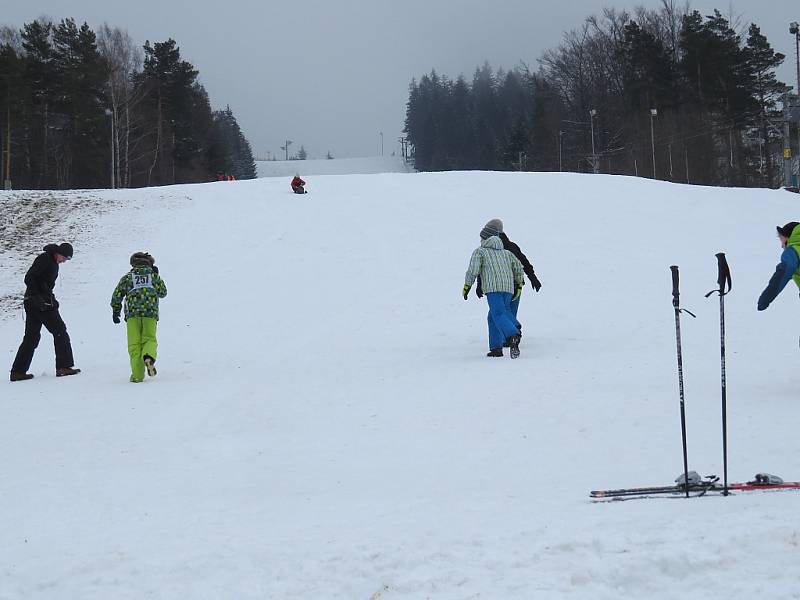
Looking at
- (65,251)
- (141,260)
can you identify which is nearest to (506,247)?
(141,260)

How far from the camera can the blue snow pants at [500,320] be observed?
992cm

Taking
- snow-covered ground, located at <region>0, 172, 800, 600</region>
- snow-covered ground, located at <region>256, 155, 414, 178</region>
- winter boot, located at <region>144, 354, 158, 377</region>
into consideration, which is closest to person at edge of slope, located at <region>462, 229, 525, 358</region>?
snow-covered ground, located at <region>0, 172, 800, 600</region>

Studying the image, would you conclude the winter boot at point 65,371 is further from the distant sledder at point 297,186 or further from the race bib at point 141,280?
the distant sledder at point 297,186

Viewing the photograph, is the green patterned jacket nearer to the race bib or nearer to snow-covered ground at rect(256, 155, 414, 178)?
the race bib

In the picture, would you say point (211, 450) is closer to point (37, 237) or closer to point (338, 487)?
point (338, 487)

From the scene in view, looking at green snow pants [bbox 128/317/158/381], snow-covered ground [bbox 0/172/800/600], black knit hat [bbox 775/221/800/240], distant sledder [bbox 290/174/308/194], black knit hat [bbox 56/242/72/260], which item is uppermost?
distant sledder [bbox 290/174/308/194]

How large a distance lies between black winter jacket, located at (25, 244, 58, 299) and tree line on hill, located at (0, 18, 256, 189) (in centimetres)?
3903

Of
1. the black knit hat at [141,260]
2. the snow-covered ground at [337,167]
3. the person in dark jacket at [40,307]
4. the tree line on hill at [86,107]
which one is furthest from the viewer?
the snow-covered ground at [337,167]

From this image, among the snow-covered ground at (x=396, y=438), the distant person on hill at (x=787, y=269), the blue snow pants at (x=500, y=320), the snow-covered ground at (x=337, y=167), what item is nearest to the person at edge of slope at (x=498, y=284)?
the blue snow pants at (x=500, y=320)

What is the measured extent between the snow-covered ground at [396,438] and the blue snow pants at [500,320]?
369mm

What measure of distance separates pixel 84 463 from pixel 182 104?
191 feet

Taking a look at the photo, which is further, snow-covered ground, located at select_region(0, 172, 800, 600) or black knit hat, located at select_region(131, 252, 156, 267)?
black knit hat, located at select_region(131, 252, 156, 267)

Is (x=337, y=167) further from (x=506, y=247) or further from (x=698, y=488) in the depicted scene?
(x=698, y=488)

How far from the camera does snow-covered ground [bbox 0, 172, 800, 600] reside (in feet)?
12.1
